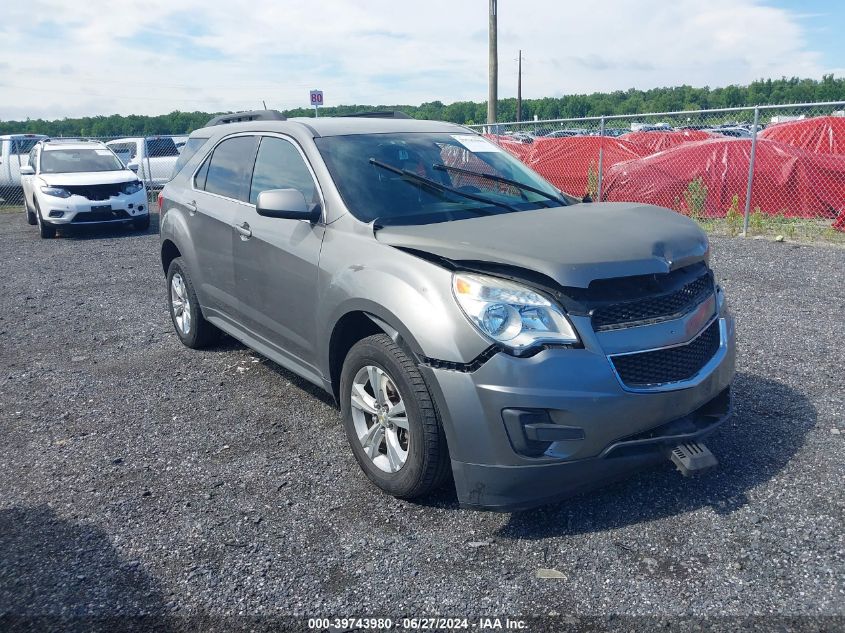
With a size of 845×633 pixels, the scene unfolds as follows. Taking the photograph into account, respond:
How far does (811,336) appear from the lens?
583 cm

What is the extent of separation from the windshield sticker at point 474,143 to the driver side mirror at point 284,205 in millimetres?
1314

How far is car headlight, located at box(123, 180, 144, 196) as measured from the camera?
1431cm

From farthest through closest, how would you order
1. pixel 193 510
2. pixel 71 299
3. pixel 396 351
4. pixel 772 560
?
pixel 71 299 → pixel 193 510 → pixel 396 351 → pixel 772 560

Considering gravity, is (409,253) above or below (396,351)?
above

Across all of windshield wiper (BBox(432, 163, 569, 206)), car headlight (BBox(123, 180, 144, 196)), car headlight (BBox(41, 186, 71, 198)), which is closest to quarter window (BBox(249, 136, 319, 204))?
windshield wiper (BBox(432, 163, 569, 206))

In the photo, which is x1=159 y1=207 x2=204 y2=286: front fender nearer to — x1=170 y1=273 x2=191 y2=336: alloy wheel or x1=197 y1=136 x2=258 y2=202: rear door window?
x1=170 y1=273 x2=191 y2=336: alloy wheel

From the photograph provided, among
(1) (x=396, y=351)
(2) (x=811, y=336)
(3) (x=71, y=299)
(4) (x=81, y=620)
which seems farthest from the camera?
(3) (x=71, y=299)

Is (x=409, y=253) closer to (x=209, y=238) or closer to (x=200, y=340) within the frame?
(x=209, y=238)

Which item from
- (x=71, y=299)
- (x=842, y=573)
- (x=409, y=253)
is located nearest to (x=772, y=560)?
(x=842, y=573)

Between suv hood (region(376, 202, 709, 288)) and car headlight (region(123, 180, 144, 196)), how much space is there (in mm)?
12243

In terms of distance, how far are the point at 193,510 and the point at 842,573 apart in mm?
2828

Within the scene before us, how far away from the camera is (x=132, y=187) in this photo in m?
14.4

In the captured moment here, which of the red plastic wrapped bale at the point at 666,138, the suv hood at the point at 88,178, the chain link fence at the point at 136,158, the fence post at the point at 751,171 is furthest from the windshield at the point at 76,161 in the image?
the fence post at the point at 751,171

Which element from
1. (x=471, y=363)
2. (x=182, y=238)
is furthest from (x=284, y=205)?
(x=182, y=238)
